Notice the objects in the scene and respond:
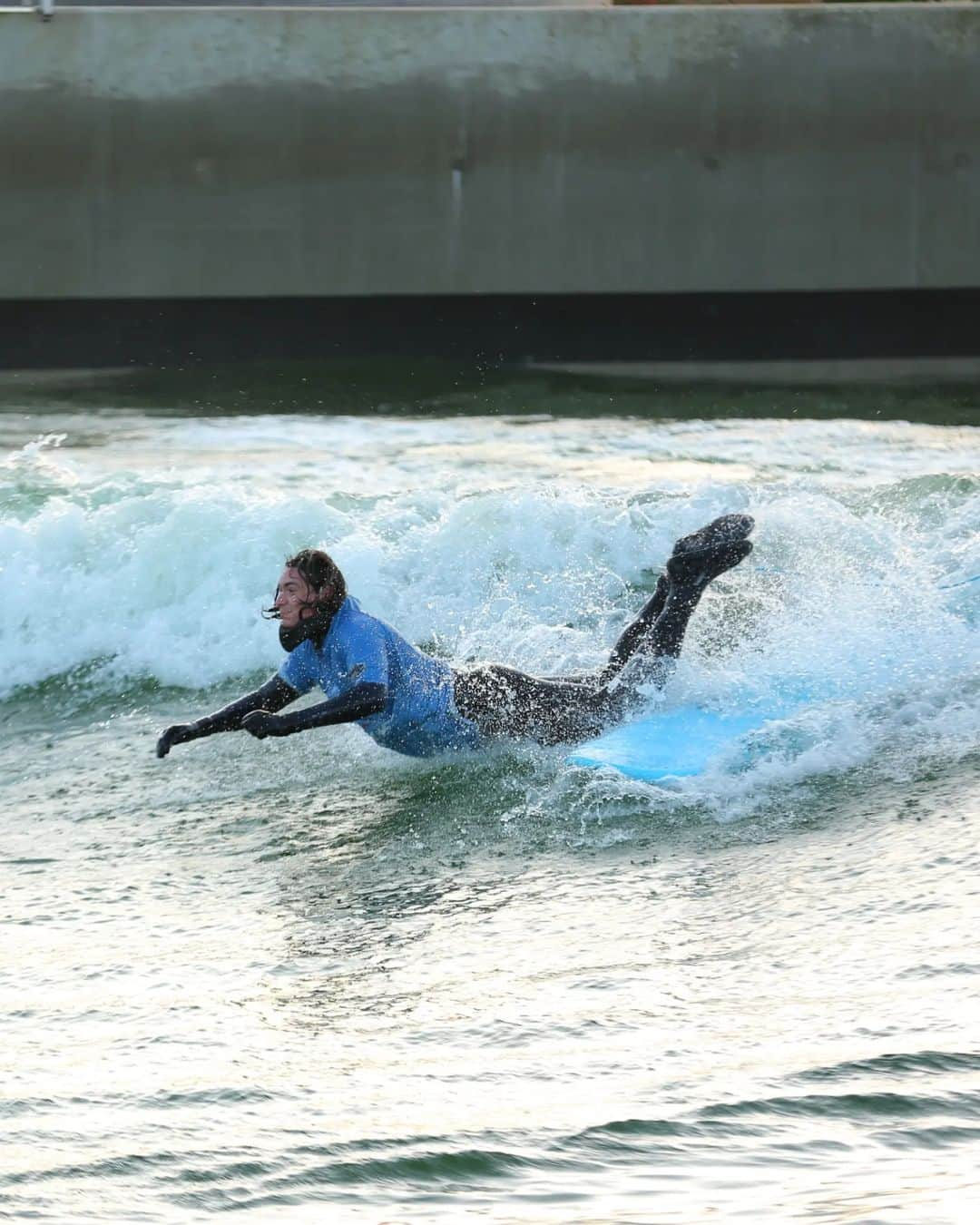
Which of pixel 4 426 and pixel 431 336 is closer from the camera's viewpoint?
pixel 4 426

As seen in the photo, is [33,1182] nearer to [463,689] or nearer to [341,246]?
[463,689]

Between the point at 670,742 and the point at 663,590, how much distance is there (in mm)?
831

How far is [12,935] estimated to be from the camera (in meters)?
5.84

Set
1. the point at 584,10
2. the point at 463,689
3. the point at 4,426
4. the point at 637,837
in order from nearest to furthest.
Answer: the point at 637,837 < the point at 463,689 < the point at 4,426 < the point at 584,10

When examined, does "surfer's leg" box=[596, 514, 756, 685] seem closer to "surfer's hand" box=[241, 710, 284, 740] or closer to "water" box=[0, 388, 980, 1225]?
"water" box=[0, 388, 980, 1225]

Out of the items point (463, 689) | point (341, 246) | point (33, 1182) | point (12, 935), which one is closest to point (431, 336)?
point (341, 246)

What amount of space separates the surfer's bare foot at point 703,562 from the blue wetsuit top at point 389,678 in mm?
1140

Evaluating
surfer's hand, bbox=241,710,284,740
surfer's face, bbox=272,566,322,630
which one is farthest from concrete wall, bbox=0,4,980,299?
surfer's hand, bbox=241,710,284,740

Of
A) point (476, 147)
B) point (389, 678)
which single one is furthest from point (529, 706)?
point (476, 147)

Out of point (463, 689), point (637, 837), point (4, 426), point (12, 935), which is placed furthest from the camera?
point (4, 426)

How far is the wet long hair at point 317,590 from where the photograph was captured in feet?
21.7

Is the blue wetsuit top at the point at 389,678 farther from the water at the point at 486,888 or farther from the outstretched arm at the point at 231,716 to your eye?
the water at the point at 486,888

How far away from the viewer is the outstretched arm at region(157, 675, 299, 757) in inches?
257

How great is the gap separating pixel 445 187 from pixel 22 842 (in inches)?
368
